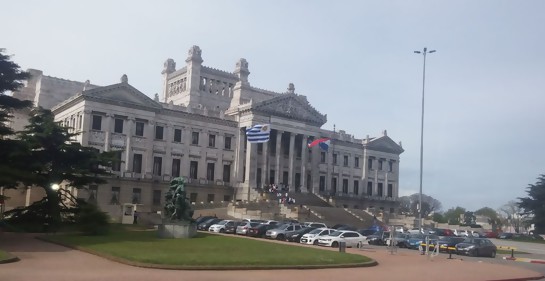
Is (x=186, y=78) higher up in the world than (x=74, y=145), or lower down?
higher up

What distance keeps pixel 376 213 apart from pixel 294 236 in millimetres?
39018

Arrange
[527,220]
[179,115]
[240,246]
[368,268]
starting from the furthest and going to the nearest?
[527,220]
[179,115]
[240,246]
[368,268]

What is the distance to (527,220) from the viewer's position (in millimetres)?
99250

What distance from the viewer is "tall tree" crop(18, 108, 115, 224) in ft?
145

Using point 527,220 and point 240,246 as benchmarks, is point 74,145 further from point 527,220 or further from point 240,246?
point 527,220

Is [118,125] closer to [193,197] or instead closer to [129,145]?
[129,145]

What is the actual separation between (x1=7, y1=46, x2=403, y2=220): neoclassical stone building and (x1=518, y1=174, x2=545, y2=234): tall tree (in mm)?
23662

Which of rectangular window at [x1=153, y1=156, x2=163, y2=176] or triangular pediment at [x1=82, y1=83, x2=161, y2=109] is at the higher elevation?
triangular pediment at [x1=82, y1=83, x2=161, y2=109]

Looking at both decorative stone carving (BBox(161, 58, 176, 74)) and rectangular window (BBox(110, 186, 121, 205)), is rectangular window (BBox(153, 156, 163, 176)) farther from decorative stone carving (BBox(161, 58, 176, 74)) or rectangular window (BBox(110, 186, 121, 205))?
decorative stone carving (BBox(161, 58, 176, 74))

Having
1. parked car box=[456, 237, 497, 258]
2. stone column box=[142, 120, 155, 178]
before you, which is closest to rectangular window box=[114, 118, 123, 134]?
stone column box=[142, 120, 155, 178]

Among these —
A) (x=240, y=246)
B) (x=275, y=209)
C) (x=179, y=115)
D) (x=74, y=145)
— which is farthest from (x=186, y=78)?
(x=240, y=246)

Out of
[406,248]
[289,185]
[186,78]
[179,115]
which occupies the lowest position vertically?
[406,248]

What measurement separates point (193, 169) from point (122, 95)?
1536 cm

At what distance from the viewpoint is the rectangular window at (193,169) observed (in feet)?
279
